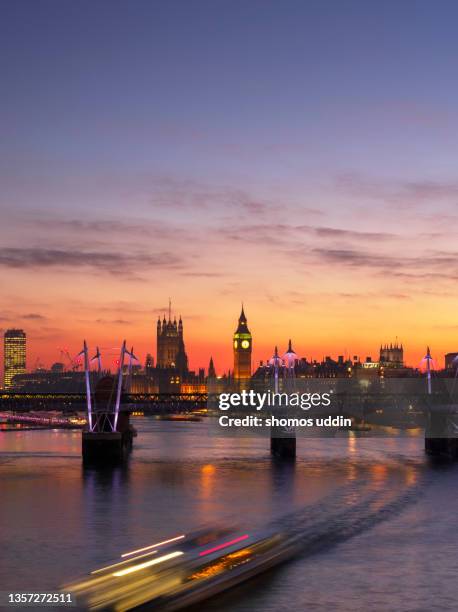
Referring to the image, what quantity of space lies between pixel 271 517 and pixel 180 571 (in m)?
30.8

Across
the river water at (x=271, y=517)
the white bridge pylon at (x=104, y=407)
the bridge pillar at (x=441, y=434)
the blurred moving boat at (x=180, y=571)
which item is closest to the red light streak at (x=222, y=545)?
the blurred moving boat at (x=180, y=571)

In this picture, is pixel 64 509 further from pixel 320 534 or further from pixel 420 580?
pixel 420 580

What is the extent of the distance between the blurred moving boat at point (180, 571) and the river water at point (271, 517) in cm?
104

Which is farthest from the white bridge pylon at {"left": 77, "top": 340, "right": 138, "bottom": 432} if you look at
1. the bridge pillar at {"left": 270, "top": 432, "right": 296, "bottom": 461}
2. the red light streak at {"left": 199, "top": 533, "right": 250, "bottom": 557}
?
the red light streak at {"left": 199, "top": 533, "right": 250, "bottom": 557}

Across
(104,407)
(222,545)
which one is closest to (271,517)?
(222,545)

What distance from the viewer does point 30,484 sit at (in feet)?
243

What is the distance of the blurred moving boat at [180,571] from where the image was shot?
23163 millimetres

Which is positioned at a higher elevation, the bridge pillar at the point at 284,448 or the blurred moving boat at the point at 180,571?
the blurred moving boat at the point at 180,571

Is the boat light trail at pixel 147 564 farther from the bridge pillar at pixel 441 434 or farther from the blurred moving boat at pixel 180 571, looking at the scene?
the bridge pillar at pixel 441 434

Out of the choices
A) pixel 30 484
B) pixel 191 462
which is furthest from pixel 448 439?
pixel 30 484

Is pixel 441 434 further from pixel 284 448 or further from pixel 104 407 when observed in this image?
pixel 104 407

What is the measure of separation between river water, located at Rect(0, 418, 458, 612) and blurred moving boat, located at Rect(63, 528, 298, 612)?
3.42 ft

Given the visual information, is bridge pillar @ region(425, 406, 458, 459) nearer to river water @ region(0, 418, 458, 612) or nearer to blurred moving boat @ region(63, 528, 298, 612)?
river water @ region(0, 418, 458, 612)

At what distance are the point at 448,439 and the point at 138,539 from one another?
71.6m
